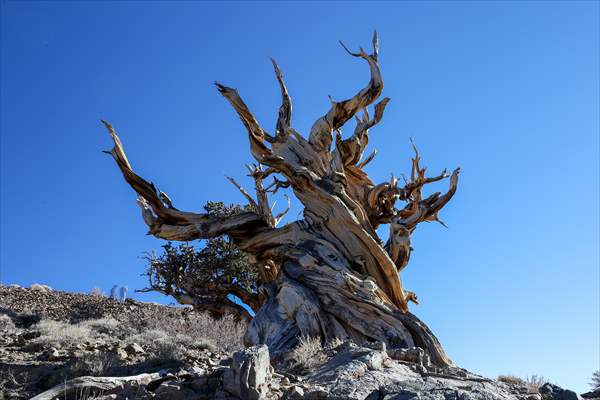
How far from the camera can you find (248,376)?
3.38 metres

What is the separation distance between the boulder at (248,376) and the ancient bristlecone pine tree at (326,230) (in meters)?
3.36

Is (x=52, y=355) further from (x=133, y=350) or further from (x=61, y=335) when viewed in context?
(x=61, y=335)

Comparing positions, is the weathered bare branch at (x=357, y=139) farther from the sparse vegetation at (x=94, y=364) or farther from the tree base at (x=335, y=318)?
the sparse vegetation at (x=94, y=364)

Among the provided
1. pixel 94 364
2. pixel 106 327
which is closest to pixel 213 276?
pixel 106 327

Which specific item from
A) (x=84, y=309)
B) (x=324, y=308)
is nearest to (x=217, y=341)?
(x=324, y=308)

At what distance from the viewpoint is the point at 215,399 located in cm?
341

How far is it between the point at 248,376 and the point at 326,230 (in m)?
4.89

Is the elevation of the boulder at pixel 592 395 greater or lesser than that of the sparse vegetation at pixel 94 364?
greater

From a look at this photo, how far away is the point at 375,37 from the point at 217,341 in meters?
5.32

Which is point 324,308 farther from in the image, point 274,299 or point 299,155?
point 299,155

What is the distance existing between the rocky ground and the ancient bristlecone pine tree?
125 cm

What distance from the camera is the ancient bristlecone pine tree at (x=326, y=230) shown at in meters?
7.12

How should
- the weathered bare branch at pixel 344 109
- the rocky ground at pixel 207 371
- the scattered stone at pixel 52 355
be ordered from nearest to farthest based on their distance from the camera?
the rocky ground at pixel 207 371 < the scattered stone at pixel 52 355 < the weathered bare branch at pixel 344 109

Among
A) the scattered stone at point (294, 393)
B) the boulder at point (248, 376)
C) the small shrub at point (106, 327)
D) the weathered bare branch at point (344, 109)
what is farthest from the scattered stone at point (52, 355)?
the weathered bare branch at point (344, 109)
